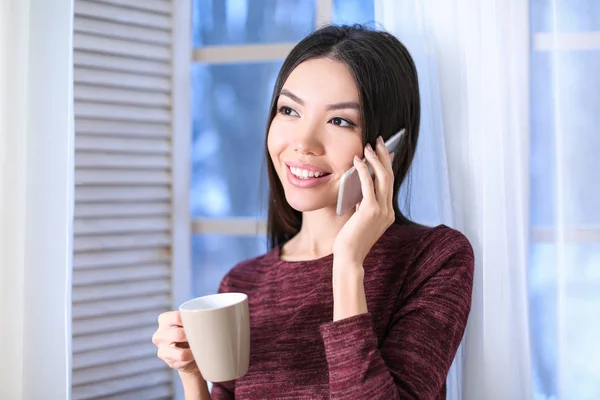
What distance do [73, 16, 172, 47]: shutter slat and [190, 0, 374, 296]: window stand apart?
0.54 feet

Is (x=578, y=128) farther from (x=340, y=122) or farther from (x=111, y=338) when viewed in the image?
(x=111, y=338)

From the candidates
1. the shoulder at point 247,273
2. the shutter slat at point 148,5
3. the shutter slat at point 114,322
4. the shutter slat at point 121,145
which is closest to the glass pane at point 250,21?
the shutter slat at point 148,5

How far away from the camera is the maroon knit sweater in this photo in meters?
1.10

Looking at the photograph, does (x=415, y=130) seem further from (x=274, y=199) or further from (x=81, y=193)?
(x=81, y=193)

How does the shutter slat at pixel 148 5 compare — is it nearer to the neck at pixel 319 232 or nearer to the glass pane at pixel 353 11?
the glass pane at pixel 353 11

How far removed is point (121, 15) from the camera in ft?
5.61

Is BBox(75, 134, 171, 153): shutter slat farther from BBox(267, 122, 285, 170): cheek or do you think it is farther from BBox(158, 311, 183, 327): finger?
BBox(158, 311, 183, 327): finger

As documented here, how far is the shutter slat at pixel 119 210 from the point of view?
166cm

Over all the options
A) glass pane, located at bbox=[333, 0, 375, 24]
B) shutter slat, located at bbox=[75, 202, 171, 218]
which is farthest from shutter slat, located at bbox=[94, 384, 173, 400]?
glass pane, located at bbox=[333, 0, 375, 24]

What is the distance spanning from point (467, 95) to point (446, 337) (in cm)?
56

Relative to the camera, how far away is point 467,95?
4.72ft

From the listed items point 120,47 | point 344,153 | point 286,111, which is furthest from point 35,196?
point 344,153

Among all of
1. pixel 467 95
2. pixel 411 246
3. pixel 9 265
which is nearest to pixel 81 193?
pixel 9 265

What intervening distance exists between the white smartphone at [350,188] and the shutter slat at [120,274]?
0.75m
